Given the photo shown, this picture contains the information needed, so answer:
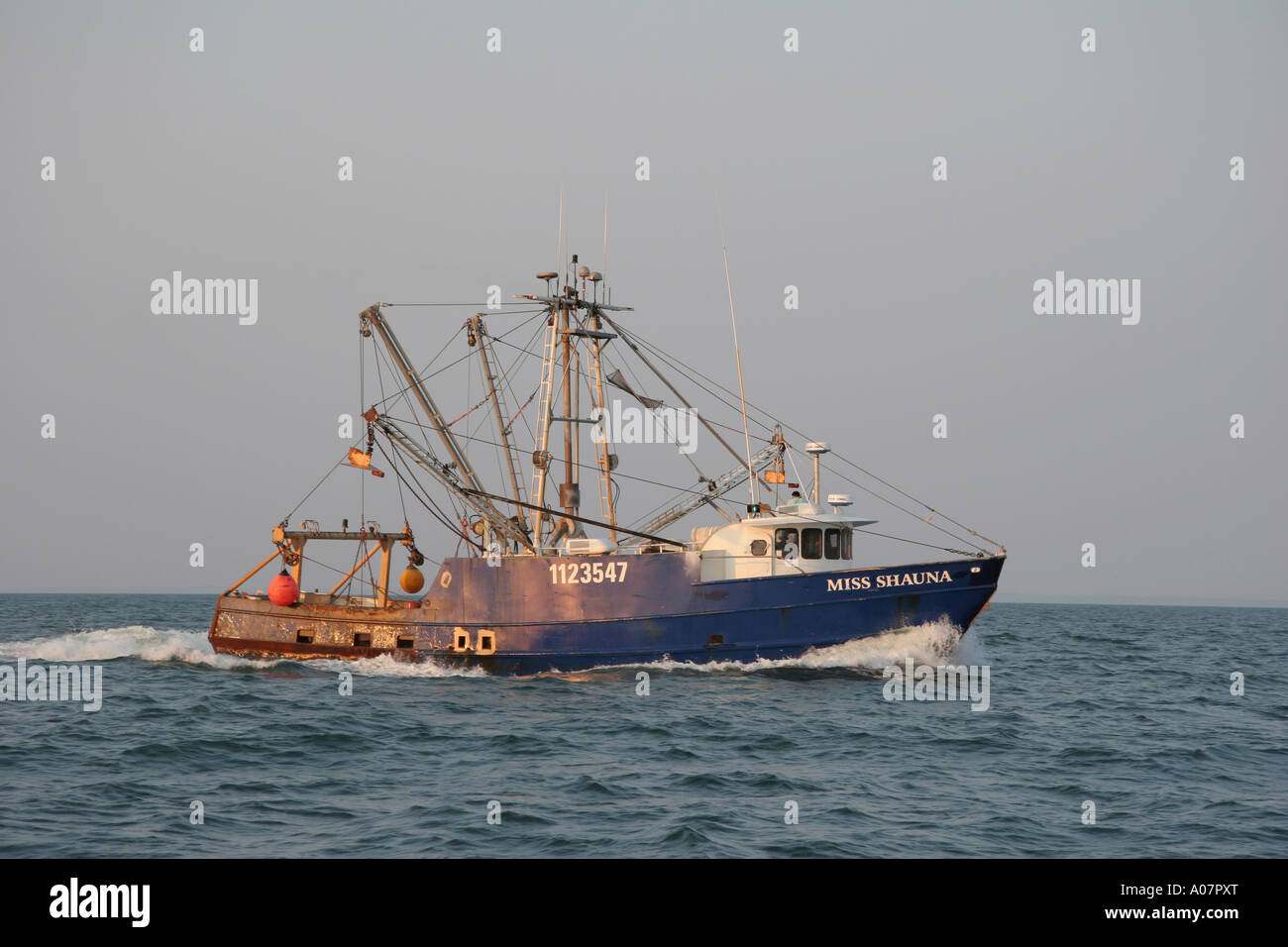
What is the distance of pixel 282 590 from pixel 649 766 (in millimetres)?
19031

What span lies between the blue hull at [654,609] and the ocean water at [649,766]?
2.08ft

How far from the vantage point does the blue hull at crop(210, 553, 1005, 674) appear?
27312mm

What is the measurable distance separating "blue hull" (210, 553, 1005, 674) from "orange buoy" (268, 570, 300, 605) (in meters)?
4.36

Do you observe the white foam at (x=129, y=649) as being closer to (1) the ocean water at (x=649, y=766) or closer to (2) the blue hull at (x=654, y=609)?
(1) the ocean water at (x=649, y=766)

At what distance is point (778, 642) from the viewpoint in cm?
2741

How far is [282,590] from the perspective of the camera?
3288 centimetres

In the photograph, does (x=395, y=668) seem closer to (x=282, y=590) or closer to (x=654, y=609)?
(x=282, y=590)

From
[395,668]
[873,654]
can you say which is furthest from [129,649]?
[873,654]

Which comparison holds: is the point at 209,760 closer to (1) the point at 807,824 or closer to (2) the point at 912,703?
(1) the point at 807,824

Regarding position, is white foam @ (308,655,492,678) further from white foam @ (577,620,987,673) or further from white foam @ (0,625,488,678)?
white foam @ (577,620,987,673)

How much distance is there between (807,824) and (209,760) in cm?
1030

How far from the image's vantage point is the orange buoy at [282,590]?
3291cm
